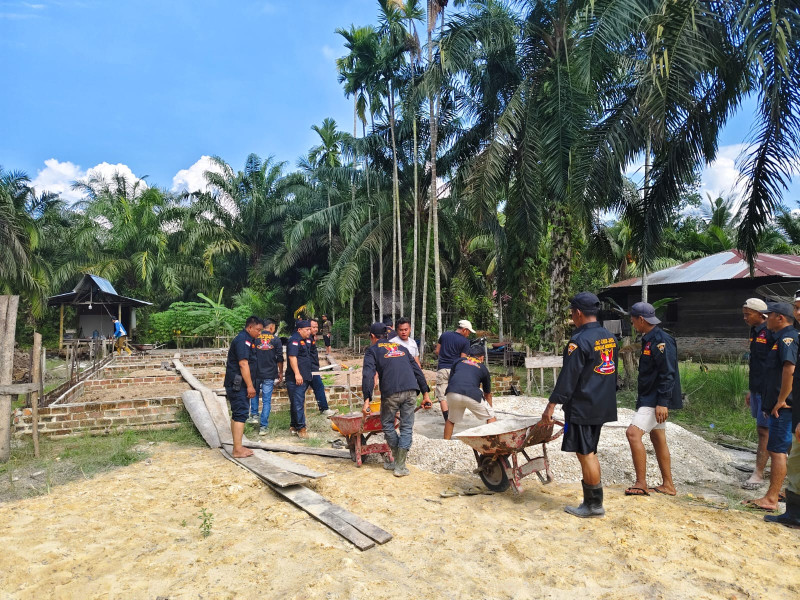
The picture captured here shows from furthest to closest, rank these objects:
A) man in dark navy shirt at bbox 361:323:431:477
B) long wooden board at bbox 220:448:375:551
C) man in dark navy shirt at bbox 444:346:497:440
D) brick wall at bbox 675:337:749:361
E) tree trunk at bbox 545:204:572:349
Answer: brick wall at bbox 675:337:749:361 < tree trunk at bbox 545:204:572:349 < man in dark navy shirt at bbox 444:346:497:440 < man in dark navy shirt at bbox 361:323:431:477 < long wooden board at bbox 220:448:375:551

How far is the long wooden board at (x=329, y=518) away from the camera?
3.71 meters

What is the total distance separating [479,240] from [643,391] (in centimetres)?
1859

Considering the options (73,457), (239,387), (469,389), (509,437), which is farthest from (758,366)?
(73,457)

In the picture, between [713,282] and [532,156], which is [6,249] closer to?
[532,156]

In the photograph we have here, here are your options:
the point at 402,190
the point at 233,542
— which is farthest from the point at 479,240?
the point at 233,542

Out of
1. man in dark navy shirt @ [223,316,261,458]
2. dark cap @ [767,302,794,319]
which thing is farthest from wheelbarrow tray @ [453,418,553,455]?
man in dark navy shirt @ [223,316,261,458]

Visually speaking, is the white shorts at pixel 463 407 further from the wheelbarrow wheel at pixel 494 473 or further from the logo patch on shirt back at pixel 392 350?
the wheelbarrow wheel at pixel 494 473

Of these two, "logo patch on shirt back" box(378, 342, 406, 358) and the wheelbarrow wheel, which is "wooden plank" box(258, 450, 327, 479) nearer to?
"logo patch on shirt back" box(378, 342, 406, 358)

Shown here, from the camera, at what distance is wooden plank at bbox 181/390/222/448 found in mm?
6905

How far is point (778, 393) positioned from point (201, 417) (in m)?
6.74

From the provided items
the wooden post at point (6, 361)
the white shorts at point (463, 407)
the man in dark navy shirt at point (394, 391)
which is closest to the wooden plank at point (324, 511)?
the man in dark navy shirt at point (394, 391)

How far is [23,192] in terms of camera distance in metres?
24.1

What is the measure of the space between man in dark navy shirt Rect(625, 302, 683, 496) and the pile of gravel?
0.69 metres

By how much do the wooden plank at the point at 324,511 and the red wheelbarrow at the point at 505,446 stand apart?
3.78 feet
